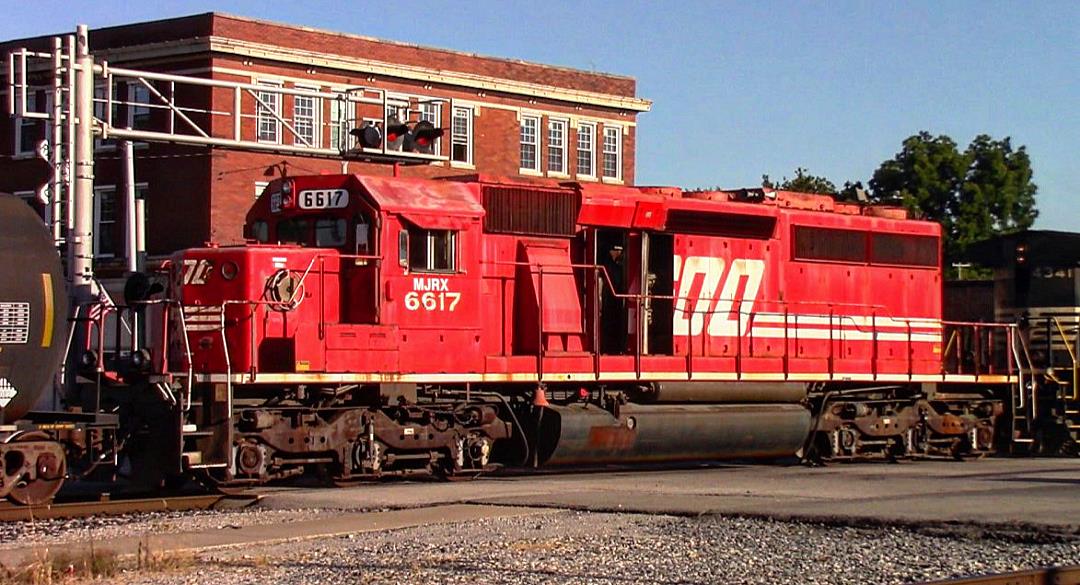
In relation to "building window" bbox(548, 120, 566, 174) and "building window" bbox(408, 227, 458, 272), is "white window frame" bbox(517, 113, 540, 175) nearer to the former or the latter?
"building window" bbox(548, 120, 566, 174)

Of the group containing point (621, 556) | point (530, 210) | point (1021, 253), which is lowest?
point (621, 556)

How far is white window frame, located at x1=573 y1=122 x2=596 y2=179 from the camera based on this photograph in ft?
174

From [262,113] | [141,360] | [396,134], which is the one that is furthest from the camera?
[262,113]

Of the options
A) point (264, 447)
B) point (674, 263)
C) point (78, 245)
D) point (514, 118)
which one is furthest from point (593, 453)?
point (514, 118)

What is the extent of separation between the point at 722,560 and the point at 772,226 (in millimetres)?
11495

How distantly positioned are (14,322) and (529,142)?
37523 mm

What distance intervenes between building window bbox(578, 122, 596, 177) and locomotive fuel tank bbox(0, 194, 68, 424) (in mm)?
38344

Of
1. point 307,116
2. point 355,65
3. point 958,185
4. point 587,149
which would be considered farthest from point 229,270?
point 958,185

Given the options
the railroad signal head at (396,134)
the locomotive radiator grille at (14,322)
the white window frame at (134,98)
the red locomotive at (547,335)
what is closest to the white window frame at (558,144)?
the white window frame at (134,98)

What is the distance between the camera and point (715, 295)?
2167 centimetres

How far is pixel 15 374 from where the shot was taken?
50.2 ft

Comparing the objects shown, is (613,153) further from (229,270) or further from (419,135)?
(229,270)

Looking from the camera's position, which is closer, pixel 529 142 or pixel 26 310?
pixel 26 310

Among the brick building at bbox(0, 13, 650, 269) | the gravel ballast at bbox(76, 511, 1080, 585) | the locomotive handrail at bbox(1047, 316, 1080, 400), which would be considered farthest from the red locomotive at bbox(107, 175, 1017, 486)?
the brick building at bbox(0, 13, 650, 269)
